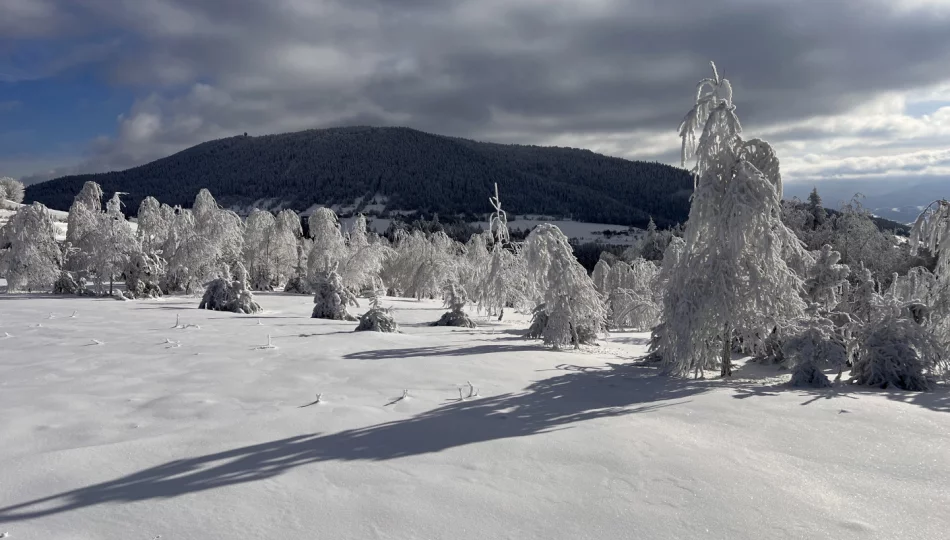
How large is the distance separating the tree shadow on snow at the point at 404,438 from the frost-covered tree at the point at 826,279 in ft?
38.8

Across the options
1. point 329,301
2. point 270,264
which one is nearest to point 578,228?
point 270,264

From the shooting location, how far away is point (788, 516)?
427 centimetres

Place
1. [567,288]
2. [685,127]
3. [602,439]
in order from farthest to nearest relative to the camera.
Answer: [567,288], [685,127], [602,439]

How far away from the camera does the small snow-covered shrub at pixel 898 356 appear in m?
10.6

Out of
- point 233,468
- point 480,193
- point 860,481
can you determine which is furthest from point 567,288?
point 480,193

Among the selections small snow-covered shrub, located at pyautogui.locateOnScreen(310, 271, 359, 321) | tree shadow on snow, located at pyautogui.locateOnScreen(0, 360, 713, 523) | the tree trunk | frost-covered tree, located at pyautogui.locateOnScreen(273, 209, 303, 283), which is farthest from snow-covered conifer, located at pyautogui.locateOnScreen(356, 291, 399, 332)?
frost-covered tree, located at pyautogui.locateOnScreen(273, 209, 303, 283)

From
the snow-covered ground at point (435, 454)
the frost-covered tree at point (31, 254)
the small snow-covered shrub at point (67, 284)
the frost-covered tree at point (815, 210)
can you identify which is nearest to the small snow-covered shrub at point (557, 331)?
the snow-covered ground at point (435, 454)

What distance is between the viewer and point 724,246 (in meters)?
10.9

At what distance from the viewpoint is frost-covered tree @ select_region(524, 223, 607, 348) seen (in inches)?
604

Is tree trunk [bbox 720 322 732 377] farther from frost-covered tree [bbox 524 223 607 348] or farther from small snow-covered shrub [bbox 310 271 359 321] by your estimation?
small snow-covered shrub [bbox 310 271 359 321]

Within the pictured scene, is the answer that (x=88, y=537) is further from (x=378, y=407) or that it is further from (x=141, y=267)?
(x=141, y=267)

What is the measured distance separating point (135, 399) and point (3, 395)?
170 centimetres

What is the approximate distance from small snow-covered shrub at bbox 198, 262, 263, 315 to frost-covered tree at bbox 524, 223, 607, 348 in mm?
12000

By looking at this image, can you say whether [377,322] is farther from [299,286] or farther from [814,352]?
[299,286]
